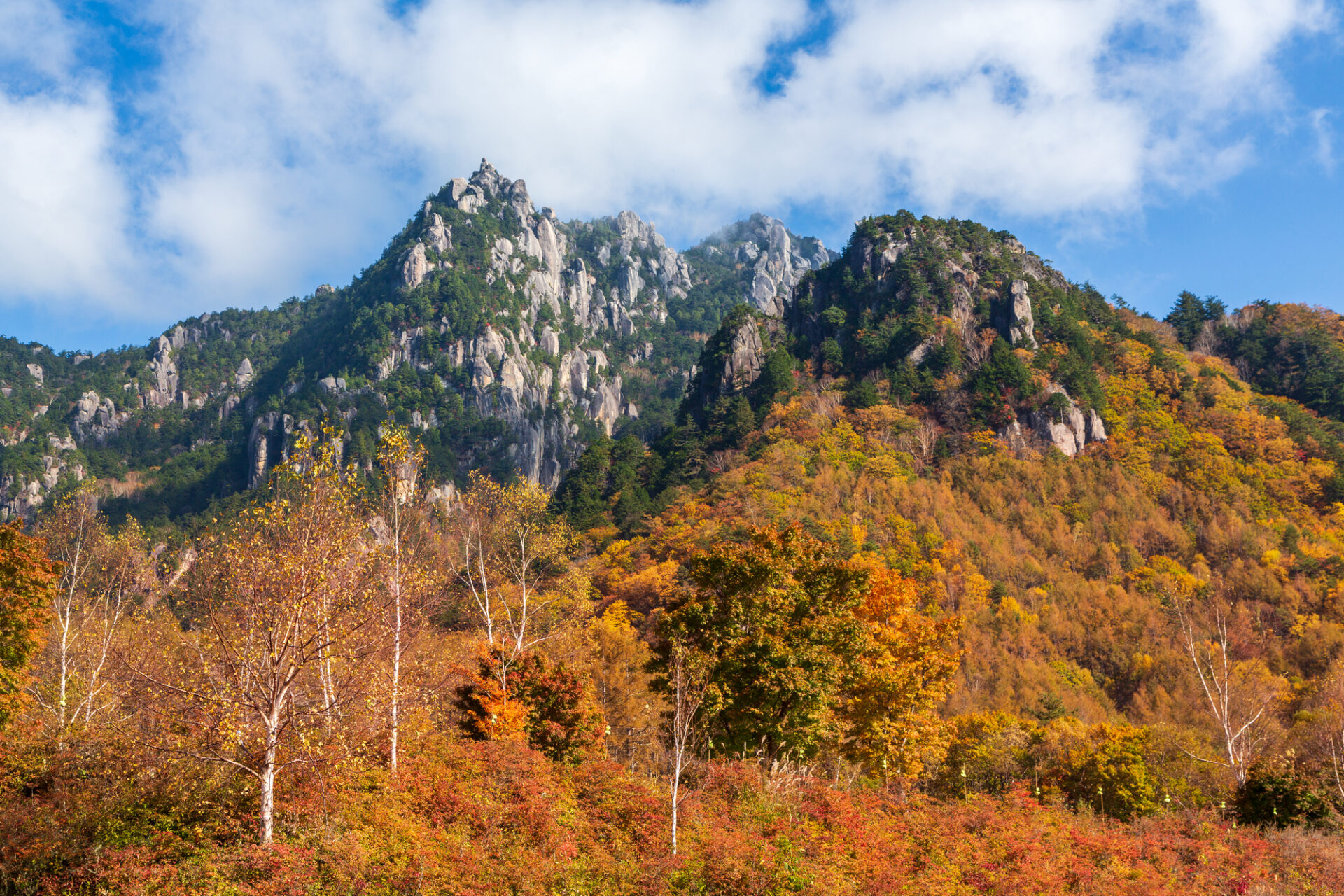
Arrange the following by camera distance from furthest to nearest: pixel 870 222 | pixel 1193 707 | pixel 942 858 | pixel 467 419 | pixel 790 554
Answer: pixel 467 419
pixel 870 222
pixel 1193 707
pixel 790 554
pixel 942 858

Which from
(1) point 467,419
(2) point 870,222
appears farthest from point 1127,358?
(1) point 467,419

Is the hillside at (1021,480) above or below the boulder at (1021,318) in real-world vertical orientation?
below

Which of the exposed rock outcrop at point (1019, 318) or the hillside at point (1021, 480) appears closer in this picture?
the hillside at point (1021, 480)

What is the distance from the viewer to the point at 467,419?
165 meters

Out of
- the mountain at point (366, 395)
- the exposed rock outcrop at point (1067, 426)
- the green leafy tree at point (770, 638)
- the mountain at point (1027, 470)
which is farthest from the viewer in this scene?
the mountain at point (366, 395)

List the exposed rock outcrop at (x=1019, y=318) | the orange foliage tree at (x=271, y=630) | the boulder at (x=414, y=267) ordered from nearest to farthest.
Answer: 1. the orange foliage tree at (x=271, y=630)
2. the exposed rock outcrop at (x=1019, y=318)
3. the boulder at (x=414, y=267)

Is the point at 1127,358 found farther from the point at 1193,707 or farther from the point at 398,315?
the point at 398,315

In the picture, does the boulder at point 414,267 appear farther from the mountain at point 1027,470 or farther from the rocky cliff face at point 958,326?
the rocky cliff face at point 958,326

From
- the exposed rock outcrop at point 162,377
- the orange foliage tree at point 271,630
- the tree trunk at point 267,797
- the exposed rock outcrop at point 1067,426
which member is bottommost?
the tree trunk at point 267,797

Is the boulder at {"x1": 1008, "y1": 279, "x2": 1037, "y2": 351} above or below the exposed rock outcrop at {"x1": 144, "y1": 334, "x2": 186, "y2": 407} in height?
below

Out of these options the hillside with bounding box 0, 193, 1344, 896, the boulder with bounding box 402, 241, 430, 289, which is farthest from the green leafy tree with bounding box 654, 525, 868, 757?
the boulder with bounding box 402, 241, 430, 289

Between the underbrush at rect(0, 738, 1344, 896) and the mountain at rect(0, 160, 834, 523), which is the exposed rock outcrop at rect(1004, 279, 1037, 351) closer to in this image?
the underbrush at rect(0, 738, 1344, 896)

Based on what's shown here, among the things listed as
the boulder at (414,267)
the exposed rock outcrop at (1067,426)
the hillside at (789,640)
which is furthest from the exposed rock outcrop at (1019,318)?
the boulder at (414,267)

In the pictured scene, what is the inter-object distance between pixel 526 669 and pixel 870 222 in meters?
104
